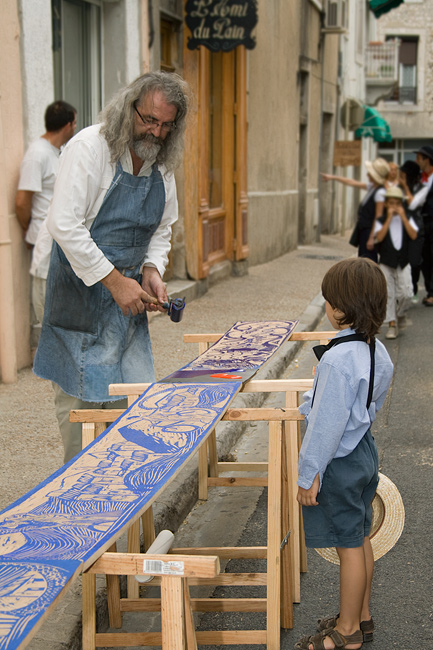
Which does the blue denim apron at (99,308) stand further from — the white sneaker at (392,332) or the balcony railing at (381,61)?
the balcony railing at (381,61)

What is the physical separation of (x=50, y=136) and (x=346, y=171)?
67.2 feet

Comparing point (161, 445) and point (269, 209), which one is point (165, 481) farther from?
point (269, 209)

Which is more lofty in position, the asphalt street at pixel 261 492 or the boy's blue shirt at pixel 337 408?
the boy's blue shirt at pixel 337 408

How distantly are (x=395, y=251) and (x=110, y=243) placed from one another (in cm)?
566

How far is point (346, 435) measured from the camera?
294 centimetres

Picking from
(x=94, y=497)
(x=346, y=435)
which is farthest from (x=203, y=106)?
(x=94, y=497)

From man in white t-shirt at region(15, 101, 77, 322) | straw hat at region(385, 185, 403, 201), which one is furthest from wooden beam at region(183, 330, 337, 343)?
straw hat at region(385, 185, 403, 201)

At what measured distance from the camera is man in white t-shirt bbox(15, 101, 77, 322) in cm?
632

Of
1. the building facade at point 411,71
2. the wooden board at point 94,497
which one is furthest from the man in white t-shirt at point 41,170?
the building facade at point 411,71

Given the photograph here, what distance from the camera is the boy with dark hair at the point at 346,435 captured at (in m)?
2.87

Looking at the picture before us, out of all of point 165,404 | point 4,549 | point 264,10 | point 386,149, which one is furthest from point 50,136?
point 386,149

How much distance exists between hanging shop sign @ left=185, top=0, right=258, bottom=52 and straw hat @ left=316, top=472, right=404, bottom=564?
784 centimetres

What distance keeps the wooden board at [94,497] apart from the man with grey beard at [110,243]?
36 cm

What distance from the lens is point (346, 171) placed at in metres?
26.1
